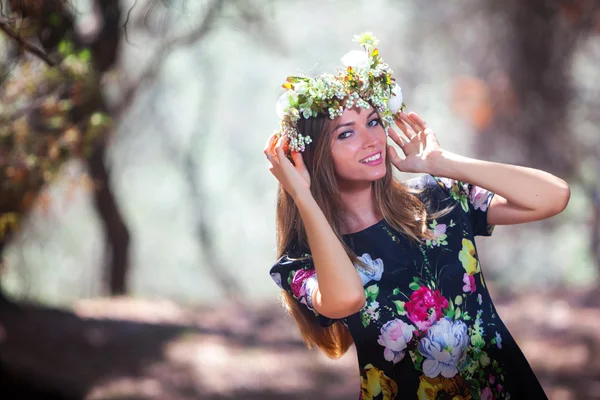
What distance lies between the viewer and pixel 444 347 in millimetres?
2268

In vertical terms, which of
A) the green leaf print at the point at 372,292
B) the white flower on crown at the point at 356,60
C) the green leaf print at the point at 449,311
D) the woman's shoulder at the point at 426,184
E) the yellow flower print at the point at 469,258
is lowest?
the green leaf print at the point at 449,311

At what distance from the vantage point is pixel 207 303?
26.7 ft

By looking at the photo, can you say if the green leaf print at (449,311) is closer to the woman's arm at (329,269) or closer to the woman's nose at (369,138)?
the woman's arm at (329,269)

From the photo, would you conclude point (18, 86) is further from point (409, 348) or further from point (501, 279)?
point (501, 279)

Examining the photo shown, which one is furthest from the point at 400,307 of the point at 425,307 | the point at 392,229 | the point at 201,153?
the point at 201,153

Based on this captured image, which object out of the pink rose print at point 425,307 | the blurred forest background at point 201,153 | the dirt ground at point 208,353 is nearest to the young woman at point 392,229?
the pink rose print at point 425,307

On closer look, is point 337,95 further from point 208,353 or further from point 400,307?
point 208,353

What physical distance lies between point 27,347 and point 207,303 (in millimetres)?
2296

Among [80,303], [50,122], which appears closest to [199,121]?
[80,303]

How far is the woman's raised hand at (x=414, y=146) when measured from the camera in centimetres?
245

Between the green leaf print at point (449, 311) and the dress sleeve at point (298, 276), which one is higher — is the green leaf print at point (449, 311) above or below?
below

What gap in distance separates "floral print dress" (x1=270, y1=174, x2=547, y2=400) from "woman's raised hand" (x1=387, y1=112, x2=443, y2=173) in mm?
219

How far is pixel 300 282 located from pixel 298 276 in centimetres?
3

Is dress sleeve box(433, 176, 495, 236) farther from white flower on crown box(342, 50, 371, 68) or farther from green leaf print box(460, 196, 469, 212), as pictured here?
white flower on crown box(342, 50, 371, 68)
